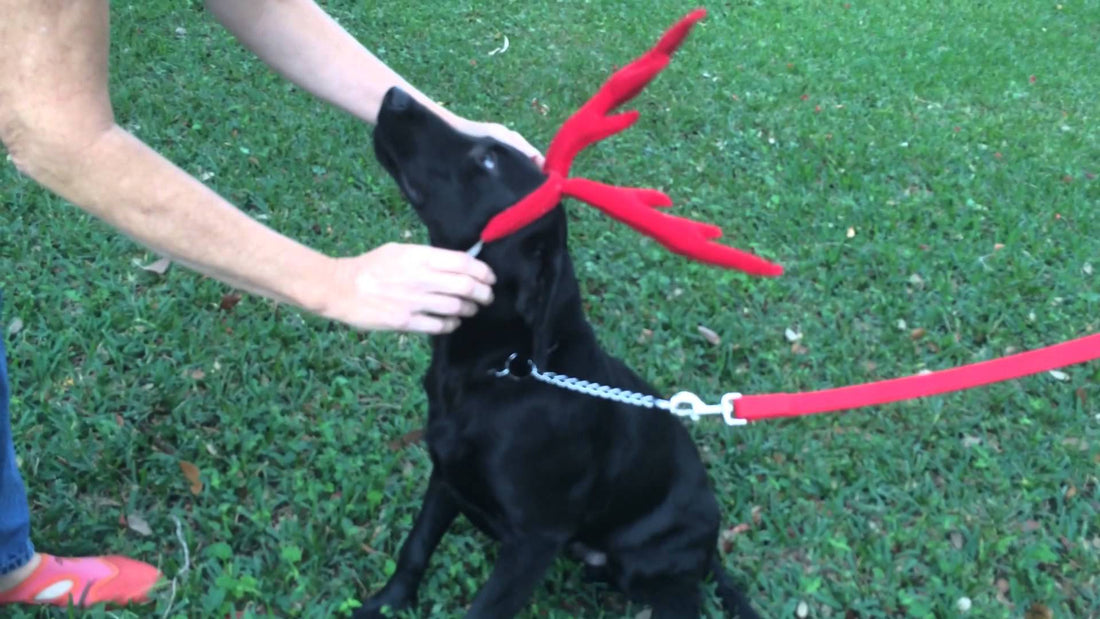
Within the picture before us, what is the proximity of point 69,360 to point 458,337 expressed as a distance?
1.88m

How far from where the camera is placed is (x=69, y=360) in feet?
10.7

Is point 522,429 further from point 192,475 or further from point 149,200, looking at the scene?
Answer: point 192,475

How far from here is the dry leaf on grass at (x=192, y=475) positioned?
282 cm

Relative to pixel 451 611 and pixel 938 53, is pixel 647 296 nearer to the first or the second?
pixel 451 611

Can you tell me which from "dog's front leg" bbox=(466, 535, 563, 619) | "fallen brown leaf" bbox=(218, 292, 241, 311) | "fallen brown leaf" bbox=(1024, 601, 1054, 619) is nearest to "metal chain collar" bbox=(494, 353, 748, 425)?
"dog's front leg" bbox=(466, 535, 563, 619)

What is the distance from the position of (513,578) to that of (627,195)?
1010mm

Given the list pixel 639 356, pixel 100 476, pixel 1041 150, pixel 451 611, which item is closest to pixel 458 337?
pixel 451 611

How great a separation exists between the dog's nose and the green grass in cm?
131

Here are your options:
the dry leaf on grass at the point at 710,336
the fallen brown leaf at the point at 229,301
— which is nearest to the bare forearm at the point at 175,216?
the fallen brown leaf at the point at 229,301

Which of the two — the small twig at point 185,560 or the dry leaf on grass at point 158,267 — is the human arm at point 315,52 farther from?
the dry leaf on grass at point 158,267

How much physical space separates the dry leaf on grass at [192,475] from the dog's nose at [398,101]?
4.81ft

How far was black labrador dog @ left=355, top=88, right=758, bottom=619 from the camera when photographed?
2.03 metres

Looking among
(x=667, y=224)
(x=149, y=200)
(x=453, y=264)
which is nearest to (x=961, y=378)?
(x=667, y=224)

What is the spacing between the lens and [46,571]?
7.88ft
